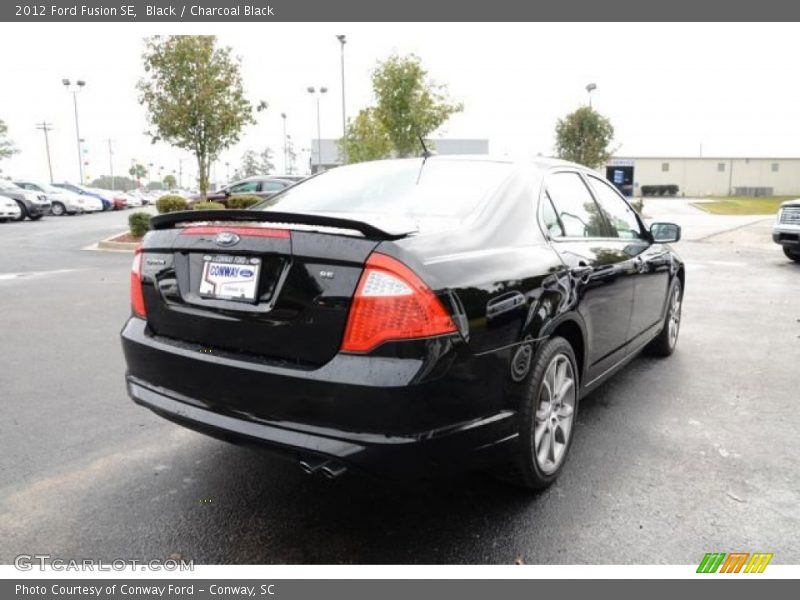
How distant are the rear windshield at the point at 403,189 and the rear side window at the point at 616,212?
108 cm

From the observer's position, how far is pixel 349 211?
10.5 ft

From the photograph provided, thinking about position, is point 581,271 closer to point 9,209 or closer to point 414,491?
point 414,491

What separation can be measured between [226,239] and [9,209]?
85.9ft

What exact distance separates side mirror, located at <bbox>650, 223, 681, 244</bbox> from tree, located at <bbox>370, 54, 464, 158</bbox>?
22297mm

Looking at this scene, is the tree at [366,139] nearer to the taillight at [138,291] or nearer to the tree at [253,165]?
the taillight at [138,291]

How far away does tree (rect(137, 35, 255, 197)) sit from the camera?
18.1 metres

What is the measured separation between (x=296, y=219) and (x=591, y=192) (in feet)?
7.45

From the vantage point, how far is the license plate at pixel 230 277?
249 centimetres

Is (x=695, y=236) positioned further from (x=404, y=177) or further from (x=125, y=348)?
(x=125, y=348)

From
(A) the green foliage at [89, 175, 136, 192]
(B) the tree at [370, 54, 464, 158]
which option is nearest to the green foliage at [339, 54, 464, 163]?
(B) the tree at [370, 54, 464, 158]

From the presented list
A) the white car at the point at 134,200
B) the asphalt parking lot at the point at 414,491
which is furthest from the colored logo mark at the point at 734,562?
the white car at the point at 134,200

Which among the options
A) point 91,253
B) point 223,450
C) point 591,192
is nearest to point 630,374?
point 591,192

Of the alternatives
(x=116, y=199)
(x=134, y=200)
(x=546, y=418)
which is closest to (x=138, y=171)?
(x=134, y=200)

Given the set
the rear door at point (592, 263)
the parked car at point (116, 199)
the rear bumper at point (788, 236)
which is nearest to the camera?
the rear door at point (592, 263)
